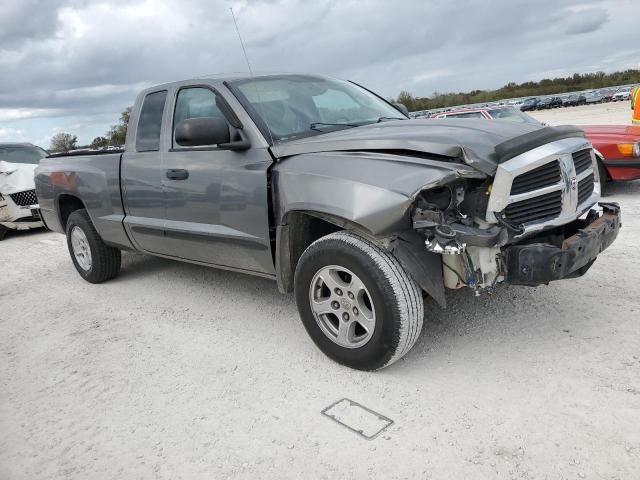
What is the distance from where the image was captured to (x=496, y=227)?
2850 mm

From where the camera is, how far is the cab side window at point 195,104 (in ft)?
13.4

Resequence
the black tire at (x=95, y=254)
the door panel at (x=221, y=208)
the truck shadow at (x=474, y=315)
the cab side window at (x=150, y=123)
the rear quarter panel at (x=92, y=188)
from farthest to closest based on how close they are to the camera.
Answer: the black tire at (x=95, y=254)
the rear quarter panel at (x=92, y=188)
the cab side window at (x=150, y=123)
the door panel at (x=221, y=208)
the truck shadow at (x=474, y=315)

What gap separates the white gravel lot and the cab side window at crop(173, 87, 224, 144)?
157 cm

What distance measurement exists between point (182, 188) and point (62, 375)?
1.52 metres

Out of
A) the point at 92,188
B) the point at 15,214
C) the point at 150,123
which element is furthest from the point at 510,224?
the point at 15,214

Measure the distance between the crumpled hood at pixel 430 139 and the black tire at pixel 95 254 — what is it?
284 centimetres

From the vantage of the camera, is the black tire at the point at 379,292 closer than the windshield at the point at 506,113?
Yes

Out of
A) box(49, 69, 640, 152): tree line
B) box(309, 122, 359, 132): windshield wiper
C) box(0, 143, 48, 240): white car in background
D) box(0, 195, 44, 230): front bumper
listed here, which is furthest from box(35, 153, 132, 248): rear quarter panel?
box(49, 69, 640, 152): tree line

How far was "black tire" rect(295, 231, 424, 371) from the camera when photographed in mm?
2971

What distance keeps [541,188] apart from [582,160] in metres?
0.62

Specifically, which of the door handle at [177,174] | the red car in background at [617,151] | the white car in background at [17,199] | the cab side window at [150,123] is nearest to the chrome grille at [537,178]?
the door handle at [177,174]

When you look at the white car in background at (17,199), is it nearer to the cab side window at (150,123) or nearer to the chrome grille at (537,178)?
the cab side window at (150,123)

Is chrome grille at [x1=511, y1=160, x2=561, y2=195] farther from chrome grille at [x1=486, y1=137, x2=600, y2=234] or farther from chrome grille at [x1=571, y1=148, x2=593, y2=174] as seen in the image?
chrome grille at [x1=571, y1=148, x2=593, y2=174]

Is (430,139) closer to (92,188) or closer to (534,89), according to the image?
(92,188)
